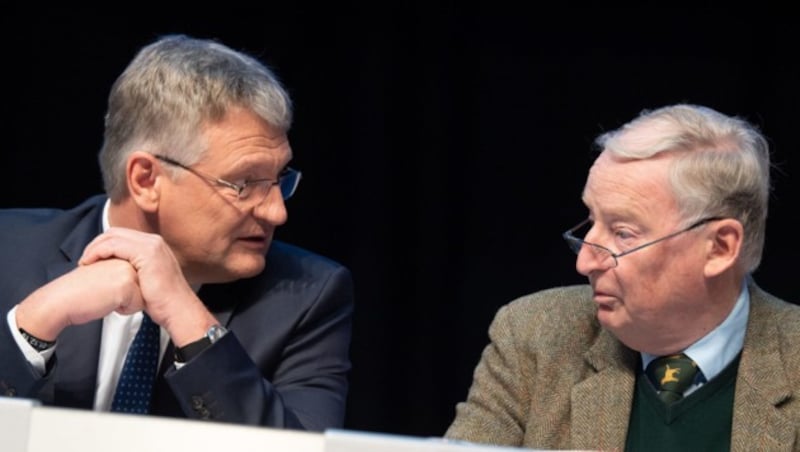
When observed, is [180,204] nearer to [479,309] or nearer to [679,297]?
[679,297]

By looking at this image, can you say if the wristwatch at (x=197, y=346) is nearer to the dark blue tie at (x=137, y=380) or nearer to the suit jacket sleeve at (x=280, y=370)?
the suit jacket sleeve at (x=280, y=370)

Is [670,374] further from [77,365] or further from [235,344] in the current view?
[77,365]

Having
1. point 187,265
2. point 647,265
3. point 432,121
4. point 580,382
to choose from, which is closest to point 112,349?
point 187,265

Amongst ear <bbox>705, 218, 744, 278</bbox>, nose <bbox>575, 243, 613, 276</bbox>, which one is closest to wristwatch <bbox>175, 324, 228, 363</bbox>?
nose <bbox>575, 243, 613, 276</bbox>

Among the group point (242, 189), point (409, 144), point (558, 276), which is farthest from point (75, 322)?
point (558, 276)

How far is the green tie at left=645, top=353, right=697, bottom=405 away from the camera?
2.74 metres

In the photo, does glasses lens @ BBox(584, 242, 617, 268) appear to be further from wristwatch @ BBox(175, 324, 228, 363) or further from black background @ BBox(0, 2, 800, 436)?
black background @ BBox(0, 2, 800, 436)

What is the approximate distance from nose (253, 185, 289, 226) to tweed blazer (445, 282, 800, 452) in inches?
18.9

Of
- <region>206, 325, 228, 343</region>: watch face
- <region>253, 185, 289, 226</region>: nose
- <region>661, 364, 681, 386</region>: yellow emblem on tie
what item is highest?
<region>253, 185, 289, 226</region>: nose

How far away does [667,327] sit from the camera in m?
2.71

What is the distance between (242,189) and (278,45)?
130cm

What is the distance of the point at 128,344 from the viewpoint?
2.88 metres

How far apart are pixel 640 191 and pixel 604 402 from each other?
40 centimetres

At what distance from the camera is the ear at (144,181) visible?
2875 mm
